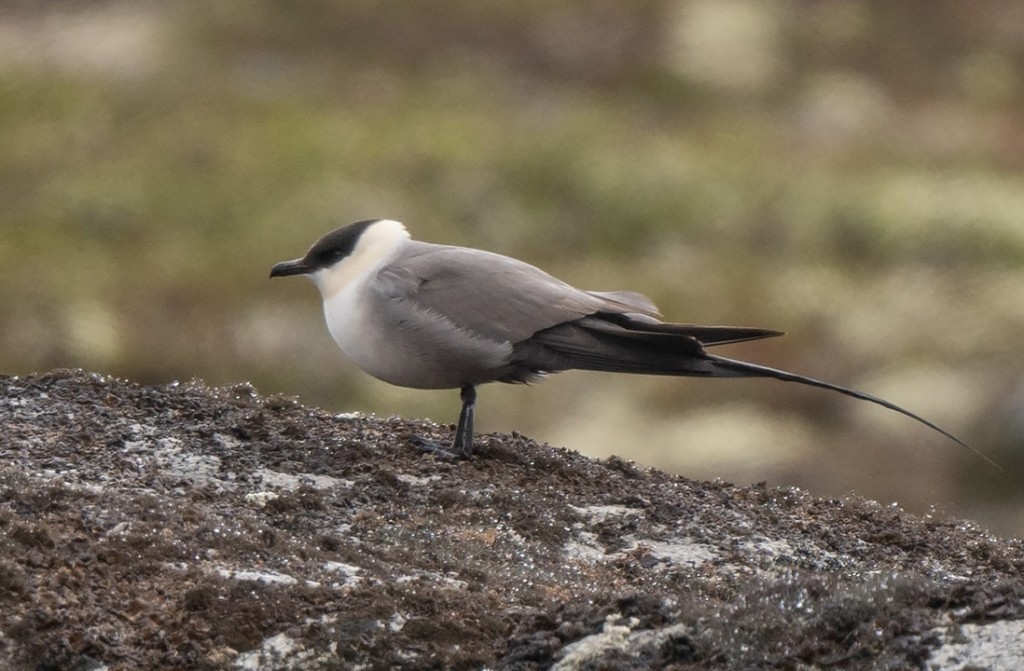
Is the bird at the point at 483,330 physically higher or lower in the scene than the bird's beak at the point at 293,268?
lower

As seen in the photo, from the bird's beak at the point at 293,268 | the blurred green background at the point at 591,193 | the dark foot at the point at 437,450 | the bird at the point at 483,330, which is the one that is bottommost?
the dark foot at the point at 437,450

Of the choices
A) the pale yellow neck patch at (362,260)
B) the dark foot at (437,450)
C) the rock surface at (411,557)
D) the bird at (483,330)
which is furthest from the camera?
the pale yellow neck patch at (362,260)

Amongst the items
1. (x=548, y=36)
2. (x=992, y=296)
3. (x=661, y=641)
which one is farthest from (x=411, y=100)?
(x=661, y=641)

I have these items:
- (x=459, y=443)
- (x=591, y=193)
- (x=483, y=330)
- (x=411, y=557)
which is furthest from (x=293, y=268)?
(x=591, y=193)

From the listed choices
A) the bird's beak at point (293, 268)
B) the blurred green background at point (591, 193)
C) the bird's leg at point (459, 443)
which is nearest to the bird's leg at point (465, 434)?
the bird's leg at point (459, 443)

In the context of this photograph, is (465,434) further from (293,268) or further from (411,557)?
(411,557)

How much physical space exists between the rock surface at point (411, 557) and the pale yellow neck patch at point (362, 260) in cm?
62

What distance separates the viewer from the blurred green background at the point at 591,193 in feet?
54.5

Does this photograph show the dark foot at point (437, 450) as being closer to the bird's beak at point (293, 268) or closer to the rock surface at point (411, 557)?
the rock surface at point (411, 557)

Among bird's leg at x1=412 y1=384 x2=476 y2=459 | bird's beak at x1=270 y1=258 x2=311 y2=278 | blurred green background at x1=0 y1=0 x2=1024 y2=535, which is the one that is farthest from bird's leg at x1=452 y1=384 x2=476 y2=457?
blurred green background at x1=0 y1=0 x2=1024 y2=535

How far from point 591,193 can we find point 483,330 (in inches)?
605

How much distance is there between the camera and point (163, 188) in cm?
2203

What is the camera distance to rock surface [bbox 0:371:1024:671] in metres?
4.49

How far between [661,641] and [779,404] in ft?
41.7
